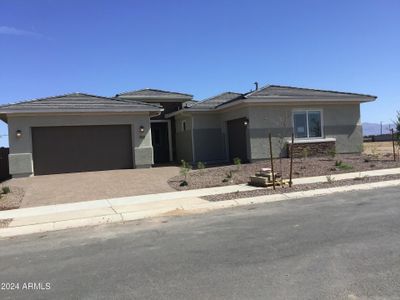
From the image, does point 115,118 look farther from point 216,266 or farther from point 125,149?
point 216,266

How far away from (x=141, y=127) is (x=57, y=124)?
3.97 m

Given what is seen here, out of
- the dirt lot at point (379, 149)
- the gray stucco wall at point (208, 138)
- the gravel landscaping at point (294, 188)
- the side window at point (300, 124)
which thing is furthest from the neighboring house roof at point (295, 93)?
the gravel landscaping at point (294, 188)

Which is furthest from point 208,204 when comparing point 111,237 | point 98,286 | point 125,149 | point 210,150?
point 210,150

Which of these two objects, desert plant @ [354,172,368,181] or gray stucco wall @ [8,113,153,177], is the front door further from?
desert plant @ [354,172,368,181]

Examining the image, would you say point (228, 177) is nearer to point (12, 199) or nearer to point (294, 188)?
point (294, 188)

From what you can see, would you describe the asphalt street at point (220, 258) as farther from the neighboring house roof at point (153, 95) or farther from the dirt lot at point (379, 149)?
the neighboring house roof at point (153, 95)

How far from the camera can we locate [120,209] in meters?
11.8

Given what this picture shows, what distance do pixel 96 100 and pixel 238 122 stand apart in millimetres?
7362

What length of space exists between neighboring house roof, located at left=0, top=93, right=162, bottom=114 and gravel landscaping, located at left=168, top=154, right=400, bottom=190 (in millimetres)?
5028

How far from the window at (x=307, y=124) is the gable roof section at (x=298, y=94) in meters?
0.86

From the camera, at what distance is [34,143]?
2000 cm

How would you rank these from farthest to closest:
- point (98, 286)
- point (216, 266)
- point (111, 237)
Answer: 1. point (111, 237)
2. point (216, 266)
3. point (98, 286)

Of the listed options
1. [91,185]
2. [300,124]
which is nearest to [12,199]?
[91,185]

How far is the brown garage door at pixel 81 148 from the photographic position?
2009cm
